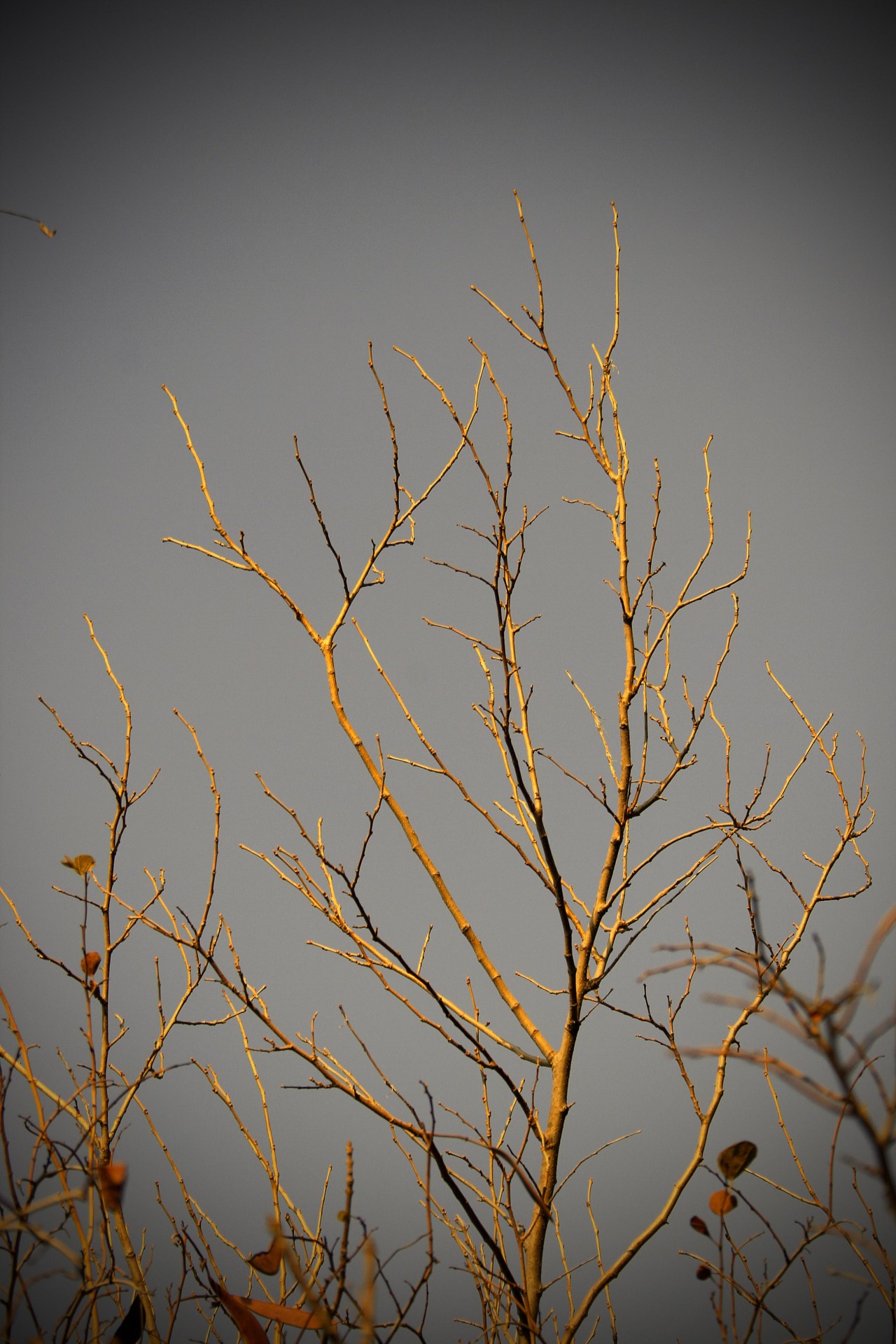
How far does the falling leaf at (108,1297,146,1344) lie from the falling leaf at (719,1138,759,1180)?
95 centimetres

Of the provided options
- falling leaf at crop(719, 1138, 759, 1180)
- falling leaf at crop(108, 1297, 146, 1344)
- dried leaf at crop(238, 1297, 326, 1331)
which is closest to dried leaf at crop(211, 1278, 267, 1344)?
dried leaf at crop(238, 1297, 326, 1331)

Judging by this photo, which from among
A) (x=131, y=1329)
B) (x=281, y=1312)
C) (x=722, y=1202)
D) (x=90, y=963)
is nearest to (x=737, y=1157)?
(x=722, y=1202)

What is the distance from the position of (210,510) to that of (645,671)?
102 centimetres

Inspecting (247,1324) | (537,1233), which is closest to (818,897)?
(537,1233)

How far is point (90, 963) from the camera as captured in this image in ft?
5.88

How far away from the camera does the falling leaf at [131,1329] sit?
1.19 meters

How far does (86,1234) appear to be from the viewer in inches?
60.6

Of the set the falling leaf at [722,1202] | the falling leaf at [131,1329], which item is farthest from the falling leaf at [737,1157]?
the falling leaf at [131,1329]

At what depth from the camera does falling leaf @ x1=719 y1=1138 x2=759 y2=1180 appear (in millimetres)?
1116

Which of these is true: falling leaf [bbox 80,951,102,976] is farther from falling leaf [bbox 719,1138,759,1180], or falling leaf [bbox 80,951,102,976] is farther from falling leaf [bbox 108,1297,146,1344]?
falling leaf [bbox 719,1138,759,1180]

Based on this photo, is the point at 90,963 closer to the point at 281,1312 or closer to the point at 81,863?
the point at 81,863

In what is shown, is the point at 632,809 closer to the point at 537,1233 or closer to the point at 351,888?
the point at 351,888

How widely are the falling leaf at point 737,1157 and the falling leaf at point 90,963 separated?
1.40m

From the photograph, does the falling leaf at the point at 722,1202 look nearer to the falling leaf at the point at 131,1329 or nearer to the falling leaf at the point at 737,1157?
the falling leaf at the point at 737,1157
